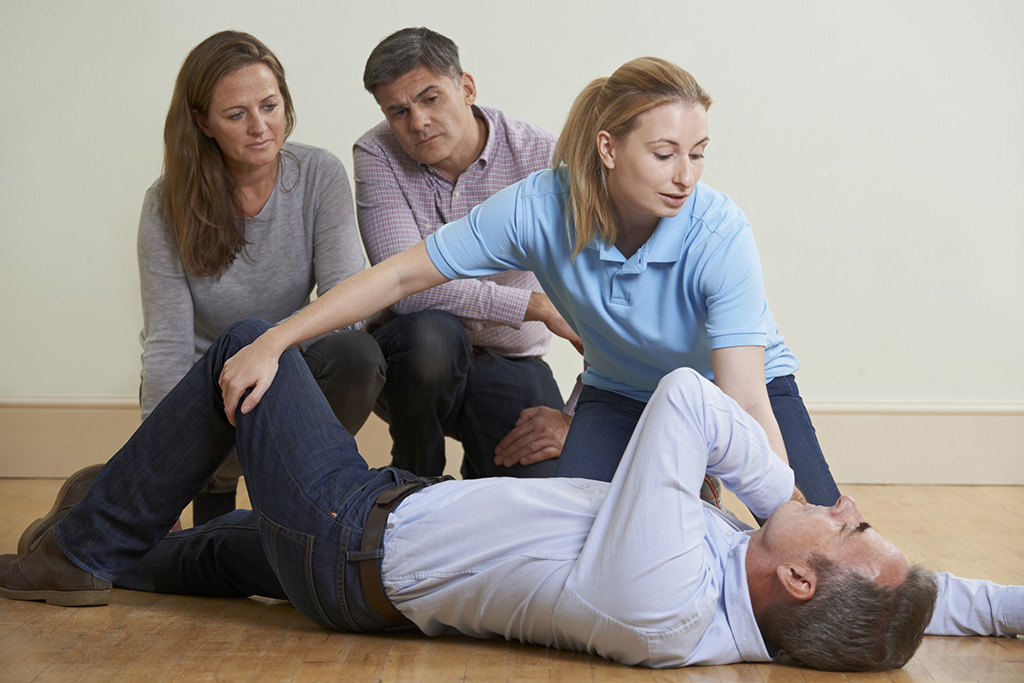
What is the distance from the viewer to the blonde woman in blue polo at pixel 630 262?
150 cm

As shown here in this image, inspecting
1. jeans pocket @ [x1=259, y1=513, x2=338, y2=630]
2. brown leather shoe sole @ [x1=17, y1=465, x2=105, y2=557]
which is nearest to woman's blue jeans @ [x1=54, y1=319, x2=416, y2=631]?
jeans pocket @ [x1=259, y1=513, x2=338, y2=630]

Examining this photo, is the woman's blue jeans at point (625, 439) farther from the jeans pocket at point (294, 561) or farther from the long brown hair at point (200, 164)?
the long brown hair at point (200, 164)

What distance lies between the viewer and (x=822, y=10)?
270 cm

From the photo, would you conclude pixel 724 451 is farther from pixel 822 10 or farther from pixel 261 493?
pixel 822 10

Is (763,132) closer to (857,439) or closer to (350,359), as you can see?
(857,439)

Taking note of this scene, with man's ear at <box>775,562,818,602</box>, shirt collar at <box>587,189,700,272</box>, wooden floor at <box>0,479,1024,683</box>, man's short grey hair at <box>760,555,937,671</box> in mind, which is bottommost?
wooden floor at <box>0,479,1024,683</box>

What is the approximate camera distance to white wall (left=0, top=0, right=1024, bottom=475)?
270 cm

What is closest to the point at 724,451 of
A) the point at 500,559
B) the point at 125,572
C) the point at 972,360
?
the point at 500,559

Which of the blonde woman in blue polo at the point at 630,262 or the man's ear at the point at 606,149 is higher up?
the man's ear at the point at 606,149

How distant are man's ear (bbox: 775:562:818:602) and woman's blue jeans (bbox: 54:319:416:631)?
56cm

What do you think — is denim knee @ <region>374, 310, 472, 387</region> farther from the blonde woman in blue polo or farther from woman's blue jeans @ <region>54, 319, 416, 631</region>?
woman's blue jeans @ <region>54, 319, 416, 631</region>

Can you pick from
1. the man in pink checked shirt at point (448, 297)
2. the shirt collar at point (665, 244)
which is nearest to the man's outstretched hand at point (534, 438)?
the man in pink checked shirt at point (448, 297)

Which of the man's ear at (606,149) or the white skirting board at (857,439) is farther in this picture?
the white skirting board at (857,439)

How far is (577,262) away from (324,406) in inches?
19.2
